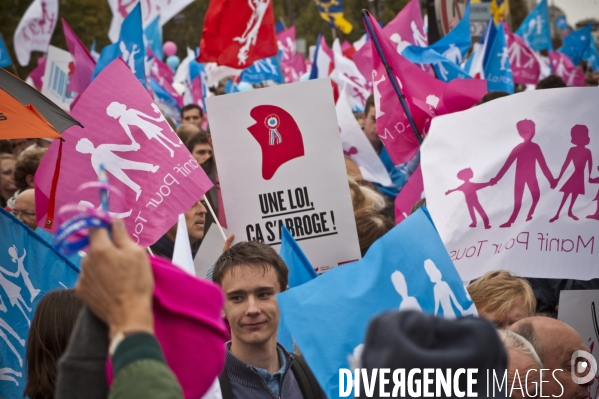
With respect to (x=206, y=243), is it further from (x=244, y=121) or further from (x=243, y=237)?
(x=244, y=121)

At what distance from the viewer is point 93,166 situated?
184 inches

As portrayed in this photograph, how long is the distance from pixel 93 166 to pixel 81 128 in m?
0.25

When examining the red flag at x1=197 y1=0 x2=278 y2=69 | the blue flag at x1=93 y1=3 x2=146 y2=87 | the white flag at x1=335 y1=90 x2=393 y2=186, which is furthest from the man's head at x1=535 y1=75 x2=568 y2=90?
the blue flag at x1=93 y1=3 x2=146 y2=87

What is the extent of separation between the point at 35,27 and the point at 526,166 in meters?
11.3

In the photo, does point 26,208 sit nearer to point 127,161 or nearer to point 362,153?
point 127,161

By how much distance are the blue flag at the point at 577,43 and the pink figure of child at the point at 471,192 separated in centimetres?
1336

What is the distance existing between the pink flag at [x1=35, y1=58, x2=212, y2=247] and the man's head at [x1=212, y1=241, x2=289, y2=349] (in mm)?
925

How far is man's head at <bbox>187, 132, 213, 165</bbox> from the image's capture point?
24.5ft

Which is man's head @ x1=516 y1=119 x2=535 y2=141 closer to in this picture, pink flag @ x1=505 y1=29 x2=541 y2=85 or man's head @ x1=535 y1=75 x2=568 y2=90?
man's head @ x1=535 y1=75 x2=568 y2=90

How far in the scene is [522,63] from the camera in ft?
45.1

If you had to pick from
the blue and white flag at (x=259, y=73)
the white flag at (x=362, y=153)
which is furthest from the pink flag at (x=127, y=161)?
the blue and white flag at (x=259, y=73)

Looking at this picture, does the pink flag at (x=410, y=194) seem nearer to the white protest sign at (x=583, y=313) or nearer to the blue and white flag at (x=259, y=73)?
the white protest sign at (x=583, y=313)

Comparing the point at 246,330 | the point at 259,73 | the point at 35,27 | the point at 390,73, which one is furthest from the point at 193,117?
the point at 246,330

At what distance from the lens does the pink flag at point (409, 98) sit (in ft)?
19.9
